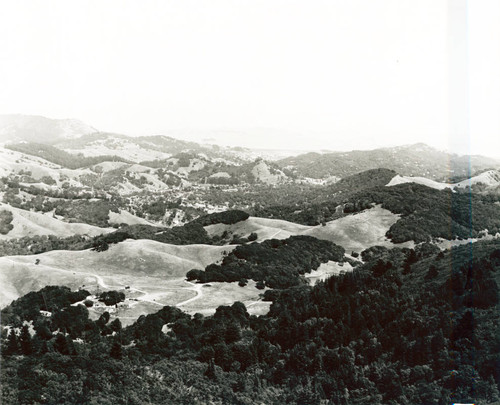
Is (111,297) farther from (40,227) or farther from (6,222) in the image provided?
(6,222)

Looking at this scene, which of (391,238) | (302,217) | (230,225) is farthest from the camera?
(302,217)

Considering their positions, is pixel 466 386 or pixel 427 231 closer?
pixel 466 386

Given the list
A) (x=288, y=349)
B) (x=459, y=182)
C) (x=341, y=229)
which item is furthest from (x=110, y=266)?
(x=459, y=182)

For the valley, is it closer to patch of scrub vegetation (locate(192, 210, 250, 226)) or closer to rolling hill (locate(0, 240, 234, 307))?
rolling hill (locate(0, 240, 234, 307))

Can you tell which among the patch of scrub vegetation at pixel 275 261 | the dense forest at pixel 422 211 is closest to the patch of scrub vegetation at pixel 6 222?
the dense forest at pixel 422 211

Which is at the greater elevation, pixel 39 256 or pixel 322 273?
pixel 39 256

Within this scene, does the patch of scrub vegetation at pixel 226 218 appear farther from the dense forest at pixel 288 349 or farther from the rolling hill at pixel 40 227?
the dense forest at pixel 288 349

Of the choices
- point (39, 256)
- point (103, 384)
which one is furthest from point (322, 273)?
point (103, 384)

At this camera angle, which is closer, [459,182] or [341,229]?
[341,229]

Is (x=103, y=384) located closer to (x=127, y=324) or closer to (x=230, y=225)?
(x=127, y=324)
